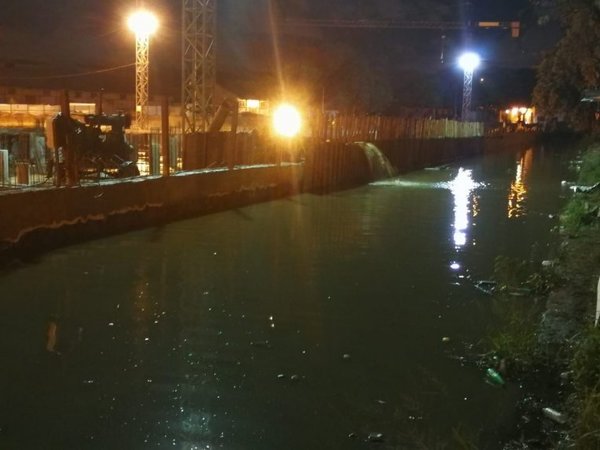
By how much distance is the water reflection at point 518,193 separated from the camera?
2166 cm

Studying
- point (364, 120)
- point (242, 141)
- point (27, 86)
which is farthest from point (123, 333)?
point (27, 86)

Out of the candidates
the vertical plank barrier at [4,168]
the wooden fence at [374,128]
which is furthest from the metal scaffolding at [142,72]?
the vertical plank barrier at [4,168]

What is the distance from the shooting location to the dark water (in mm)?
6289

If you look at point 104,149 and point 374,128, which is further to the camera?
point 374,128

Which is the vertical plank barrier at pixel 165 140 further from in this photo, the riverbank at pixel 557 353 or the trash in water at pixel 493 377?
the trash in water at pixel 493 377

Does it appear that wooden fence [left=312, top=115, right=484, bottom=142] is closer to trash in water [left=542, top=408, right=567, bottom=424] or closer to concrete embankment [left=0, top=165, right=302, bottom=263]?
concrete embankment [left=0, top=165, right=302, bottom=263]

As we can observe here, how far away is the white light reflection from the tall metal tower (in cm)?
998

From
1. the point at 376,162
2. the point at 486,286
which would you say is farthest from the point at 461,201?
the point at 486,286

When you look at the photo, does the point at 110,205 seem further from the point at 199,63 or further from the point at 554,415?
the point at 199,63

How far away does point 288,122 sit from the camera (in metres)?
27.0

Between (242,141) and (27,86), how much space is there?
24.3 meters

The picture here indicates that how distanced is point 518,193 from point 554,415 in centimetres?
2179

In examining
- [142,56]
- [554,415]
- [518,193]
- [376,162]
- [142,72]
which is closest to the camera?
[554,415]

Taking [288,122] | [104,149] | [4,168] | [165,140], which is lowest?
[4,168]
